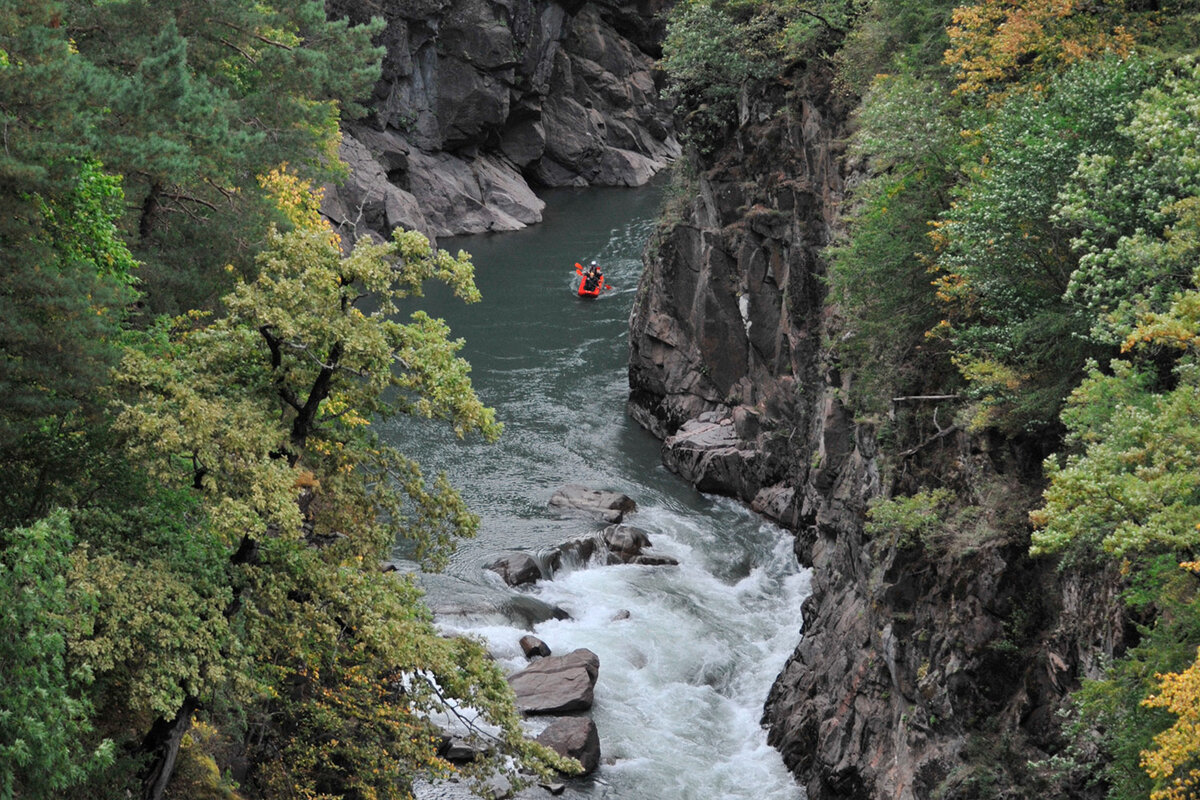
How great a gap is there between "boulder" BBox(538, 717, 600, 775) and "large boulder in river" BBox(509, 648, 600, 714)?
2.82 feet

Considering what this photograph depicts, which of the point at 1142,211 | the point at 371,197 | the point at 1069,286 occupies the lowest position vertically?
the point at 371,197

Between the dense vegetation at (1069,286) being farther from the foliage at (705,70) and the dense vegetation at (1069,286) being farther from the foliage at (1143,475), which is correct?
the foliage at (705,70)

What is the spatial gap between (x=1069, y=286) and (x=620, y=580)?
18.8 meters

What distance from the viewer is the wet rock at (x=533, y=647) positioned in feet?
85.0

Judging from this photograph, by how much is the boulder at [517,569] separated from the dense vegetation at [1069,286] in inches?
425

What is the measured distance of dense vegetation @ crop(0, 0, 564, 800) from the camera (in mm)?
12531

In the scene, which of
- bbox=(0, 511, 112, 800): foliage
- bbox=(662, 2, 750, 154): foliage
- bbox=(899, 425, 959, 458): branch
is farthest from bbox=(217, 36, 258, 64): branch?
bbox=(662, 2, 750, 154): foliage

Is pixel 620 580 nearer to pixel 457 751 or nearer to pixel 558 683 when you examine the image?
pixel 558 683

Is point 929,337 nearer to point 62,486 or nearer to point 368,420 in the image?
point 368,420

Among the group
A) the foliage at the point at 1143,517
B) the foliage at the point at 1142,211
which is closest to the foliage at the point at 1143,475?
the foliage at the point at 1143,517

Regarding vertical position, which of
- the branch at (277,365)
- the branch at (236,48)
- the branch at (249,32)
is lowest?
the branch at (277,365)

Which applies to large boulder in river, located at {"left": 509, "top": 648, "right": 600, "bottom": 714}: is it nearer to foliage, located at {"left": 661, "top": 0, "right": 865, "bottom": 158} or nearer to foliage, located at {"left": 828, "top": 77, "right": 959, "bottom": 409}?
foliage, located at {"left": 828, "top": 77, "right": 959, "bottom": 409}

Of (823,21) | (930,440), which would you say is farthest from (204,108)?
(823,21)

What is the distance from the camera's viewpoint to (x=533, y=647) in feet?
85.0
